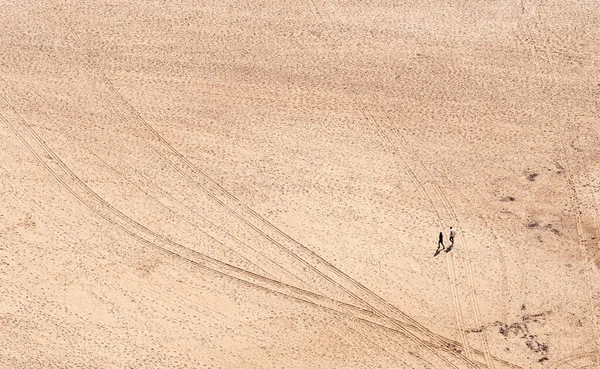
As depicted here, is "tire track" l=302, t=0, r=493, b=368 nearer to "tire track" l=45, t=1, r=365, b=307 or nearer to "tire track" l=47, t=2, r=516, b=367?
"tire track" l=47, t=2, r=516, b=367

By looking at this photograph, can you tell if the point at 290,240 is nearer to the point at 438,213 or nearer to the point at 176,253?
the point at 176,253

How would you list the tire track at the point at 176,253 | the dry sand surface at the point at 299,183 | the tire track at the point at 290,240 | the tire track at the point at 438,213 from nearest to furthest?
the tire track at the point at 438,213 → the dry sand surface at the point at 299,183 → the tire track at the point at 290,240 → the tire track at the point at 176,253

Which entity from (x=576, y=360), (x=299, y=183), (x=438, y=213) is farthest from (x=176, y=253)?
(x=576, y=360)

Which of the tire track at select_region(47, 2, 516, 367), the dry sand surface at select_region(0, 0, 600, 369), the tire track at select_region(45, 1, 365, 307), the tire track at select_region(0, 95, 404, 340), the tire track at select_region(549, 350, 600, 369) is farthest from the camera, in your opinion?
the tire track at select_region(45, 1, 365, 307)

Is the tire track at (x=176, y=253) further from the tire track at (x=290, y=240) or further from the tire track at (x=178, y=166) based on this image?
the tire track at (x=290, y=240)

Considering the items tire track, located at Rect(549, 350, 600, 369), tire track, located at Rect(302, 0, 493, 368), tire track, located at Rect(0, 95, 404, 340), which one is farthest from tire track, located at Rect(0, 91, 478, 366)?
tire track, located at Rect(549, 350, 600, 369)

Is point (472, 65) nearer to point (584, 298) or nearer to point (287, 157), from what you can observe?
point (287, 157)

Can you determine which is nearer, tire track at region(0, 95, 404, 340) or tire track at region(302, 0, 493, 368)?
tire track at region(302, 0, 493, 368)

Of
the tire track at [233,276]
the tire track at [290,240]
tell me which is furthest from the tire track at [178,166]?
the tire track at [233,276]
